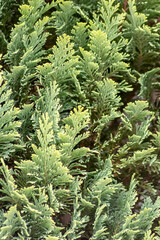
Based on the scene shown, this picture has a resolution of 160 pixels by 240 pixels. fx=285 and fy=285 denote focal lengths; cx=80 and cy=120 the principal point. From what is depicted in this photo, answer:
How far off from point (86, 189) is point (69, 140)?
0.43 meters

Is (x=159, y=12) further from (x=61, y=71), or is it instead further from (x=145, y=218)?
(x=145, y=218)

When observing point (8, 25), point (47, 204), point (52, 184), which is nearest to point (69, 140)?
point (52, 184)

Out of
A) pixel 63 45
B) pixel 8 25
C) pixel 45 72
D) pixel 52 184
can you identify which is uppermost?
pixel 8 25

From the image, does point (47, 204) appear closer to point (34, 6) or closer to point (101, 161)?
point (101, 161)

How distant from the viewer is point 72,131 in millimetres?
1718

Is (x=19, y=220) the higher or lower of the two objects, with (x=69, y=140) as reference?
lower

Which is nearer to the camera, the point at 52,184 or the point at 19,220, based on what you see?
the point at 19,220

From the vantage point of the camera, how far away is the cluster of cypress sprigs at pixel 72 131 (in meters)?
1.66

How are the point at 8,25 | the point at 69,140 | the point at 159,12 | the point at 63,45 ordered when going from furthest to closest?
the point at 8,25 < the point at 159,12 < the point at 63,45 < the point at 69,140

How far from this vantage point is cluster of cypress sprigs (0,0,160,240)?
166cm

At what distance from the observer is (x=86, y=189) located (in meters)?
1.94

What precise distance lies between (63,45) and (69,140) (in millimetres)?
623

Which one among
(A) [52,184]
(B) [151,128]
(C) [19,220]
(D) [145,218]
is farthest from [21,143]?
(B) [151,128]

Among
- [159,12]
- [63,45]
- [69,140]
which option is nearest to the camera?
[69,140]
